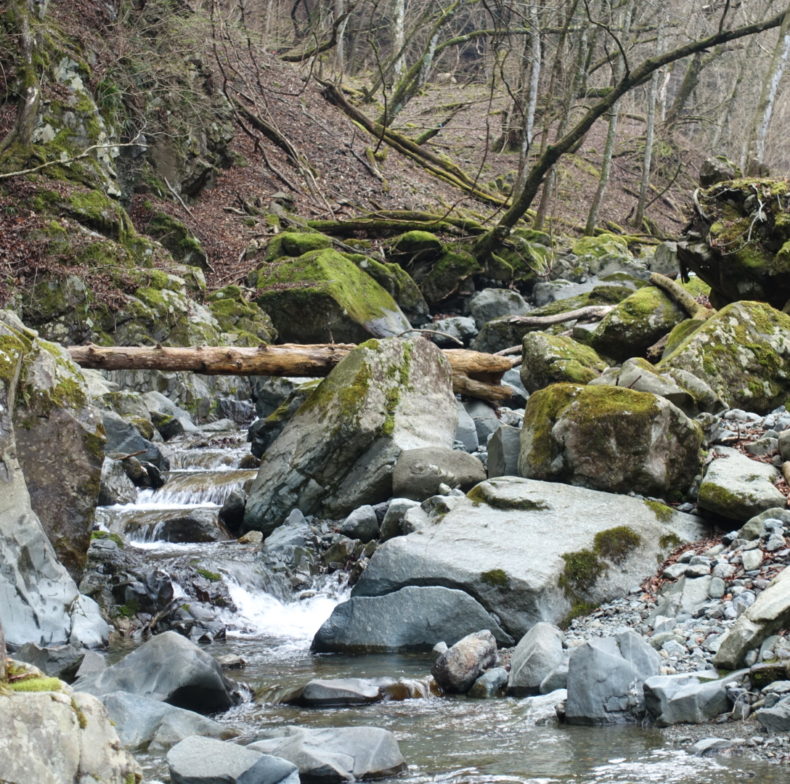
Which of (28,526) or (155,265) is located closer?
→ (28,526)

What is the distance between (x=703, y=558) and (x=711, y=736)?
2.32 metres

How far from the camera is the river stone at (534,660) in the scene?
4641 millimetres

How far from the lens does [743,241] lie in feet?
33.8

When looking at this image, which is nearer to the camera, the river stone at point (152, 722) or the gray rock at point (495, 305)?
the river stone at point (152, 722)

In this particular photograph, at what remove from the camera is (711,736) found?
142 inches

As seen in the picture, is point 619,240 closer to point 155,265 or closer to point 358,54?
point 155,265

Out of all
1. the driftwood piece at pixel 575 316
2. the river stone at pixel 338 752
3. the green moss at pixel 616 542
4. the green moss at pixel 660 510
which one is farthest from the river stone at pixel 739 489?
the driftwood piece at pixel 575 316

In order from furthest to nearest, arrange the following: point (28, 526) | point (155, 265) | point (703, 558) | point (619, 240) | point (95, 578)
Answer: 1. point (619, 240)
2. point (155, 265)
3. point (95, 578)
4. point (703, 558)
5. point (28, 526)

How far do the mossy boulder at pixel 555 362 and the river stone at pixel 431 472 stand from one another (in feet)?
6.55

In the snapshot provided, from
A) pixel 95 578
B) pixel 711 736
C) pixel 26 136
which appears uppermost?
pixel 26 136

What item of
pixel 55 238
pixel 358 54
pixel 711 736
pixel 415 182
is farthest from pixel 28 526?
pixel 358 54

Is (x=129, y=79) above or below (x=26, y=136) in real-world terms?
above

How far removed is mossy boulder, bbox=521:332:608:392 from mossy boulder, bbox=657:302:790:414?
3.26 ft

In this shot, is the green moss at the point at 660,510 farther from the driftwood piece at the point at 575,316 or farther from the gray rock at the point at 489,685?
the driftwood piece at the point at 575,316
